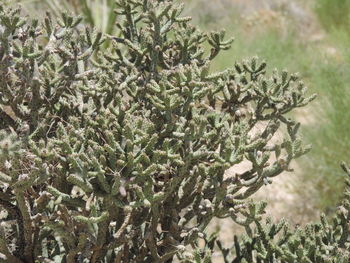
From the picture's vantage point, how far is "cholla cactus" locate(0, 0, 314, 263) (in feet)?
5.23

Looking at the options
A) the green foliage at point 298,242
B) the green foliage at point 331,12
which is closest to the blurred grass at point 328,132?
the green foliage at point 298,242

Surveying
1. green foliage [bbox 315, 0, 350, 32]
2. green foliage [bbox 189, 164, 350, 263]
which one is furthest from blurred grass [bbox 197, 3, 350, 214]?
green foliage [bbox 315, 0, 350, 32]

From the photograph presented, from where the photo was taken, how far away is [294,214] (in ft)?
14.5

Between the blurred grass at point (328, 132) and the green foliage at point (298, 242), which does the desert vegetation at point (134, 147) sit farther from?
the blurred grass at point (328, 132)

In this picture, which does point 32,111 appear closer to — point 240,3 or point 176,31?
point 176,31

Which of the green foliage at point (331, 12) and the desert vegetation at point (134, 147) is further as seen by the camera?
the green foliage at point (331, 12)

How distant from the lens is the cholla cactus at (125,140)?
1.59 m

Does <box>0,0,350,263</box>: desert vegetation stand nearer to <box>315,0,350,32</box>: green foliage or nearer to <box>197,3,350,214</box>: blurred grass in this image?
<box>197,3,350,214</box>: blurred grass

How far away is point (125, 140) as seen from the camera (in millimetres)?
1616

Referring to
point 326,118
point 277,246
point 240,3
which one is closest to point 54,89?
point 277,246

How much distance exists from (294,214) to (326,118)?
→ 2.43 ft

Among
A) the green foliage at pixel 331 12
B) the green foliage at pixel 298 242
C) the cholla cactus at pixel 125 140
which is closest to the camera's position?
the cholla cactus at pixel 125 140

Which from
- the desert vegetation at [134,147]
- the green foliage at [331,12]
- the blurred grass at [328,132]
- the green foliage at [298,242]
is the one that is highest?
the green foliage at [331,12]

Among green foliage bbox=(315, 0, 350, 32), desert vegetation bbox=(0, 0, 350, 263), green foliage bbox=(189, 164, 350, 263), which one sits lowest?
green foliage bbox=(189, 164, 350, 263)
